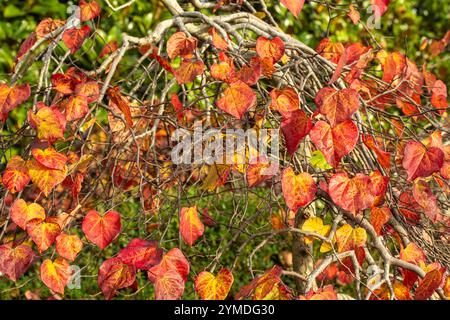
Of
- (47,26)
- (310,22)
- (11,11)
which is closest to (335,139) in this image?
(47,26)

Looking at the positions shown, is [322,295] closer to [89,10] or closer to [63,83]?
[63,83]

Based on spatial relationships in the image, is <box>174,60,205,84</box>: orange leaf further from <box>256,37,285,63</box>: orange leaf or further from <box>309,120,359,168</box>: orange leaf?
<box>309,120,359,168</box>: orange leaf

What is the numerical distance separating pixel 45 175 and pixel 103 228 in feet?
0.58

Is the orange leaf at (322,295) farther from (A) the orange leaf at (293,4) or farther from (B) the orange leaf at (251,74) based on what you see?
(A) the orange leaf at (293,4)

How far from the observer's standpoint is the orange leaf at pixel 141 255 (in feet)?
4.50

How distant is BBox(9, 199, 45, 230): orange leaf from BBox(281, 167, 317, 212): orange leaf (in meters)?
0.56

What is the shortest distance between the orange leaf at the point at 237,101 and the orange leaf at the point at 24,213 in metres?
0.49

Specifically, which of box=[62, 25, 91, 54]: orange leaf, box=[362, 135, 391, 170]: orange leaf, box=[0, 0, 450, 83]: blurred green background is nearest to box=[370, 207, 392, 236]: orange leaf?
box=[362, 135, 391, 170]: orange leaf

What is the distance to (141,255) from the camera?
4.54 ft

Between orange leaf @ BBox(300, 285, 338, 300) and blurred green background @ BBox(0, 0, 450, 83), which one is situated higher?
orange leaf @ BBox(300, 285, 338, 300)

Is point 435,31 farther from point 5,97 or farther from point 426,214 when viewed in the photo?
point 5,97

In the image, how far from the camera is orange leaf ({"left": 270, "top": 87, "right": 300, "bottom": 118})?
145cm

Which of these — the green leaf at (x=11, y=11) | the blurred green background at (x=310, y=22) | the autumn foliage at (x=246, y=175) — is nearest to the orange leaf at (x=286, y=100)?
the autumn foliage at (x=246, y=175)
